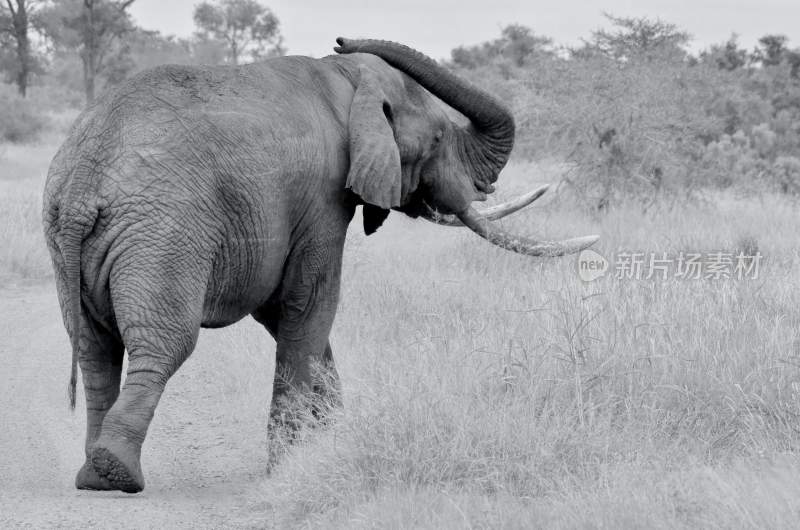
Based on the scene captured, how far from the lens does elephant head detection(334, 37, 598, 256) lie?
17.1 ft

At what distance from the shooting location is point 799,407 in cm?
457

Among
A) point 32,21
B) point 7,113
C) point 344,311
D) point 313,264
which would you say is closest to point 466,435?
point 313,264

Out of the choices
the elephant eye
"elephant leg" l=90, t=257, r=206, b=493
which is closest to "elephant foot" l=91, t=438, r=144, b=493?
"elephant leg" l=90, t=257, r=206, b=493

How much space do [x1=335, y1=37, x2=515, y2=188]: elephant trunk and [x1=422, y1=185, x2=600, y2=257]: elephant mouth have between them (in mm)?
159

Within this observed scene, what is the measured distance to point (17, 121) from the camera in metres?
27.3

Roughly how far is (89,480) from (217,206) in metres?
1.17

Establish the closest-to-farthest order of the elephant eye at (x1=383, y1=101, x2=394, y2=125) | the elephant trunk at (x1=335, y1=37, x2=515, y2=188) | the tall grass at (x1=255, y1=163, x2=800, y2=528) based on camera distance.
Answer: the tall grass at (x1=255, y1=163, x2=800, y2=528), the elephant eye at (x1=383, y1=101, x2=394, y2=125), the elephant trunk at (x1=335, y1=37, x2=515, y2=188)

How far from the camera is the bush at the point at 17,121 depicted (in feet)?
88.5

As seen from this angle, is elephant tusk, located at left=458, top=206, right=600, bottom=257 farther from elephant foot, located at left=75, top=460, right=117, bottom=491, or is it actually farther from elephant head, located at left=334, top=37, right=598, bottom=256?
elephant foot, located at left=75, top=460, right=117, bottom=491

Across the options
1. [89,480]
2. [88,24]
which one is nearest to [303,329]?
[89,480]

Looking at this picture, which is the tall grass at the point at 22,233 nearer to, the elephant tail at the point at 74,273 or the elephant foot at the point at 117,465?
the elephant tail at the point at 74,273

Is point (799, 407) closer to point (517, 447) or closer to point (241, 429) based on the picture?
point (517, 447)

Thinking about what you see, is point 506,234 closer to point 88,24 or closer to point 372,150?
point 372,150

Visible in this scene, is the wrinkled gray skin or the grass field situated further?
the wrinkled gray skin
